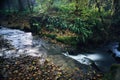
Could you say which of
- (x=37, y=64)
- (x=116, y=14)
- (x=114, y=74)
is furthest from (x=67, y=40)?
(x=116, y=14)

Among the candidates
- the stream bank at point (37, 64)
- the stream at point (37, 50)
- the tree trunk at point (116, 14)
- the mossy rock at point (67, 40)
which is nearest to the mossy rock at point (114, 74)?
the stream bank at point (37, 64)

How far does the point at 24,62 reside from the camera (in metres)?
9.19

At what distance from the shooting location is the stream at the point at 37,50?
10477 mm

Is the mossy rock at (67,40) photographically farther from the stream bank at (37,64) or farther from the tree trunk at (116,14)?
the tree trunk at (116,14)

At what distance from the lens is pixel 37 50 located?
11.0 metres

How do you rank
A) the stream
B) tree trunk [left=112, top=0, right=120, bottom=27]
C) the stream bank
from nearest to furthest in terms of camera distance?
the stream bank
the stream
tree trunk [left=112, top=0, right=120, bottom=27]

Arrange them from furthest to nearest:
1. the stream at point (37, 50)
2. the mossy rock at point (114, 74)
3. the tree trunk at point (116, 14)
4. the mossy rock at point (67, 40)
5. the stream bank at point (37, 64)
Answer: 1. the tree trunk at point (116, 14)
2. the mossy rock at point (67, 40)
3. the stream at point (37, 50)
4. the stream bank at point (37, 64)
5. the mossy rock at point (114, 74)

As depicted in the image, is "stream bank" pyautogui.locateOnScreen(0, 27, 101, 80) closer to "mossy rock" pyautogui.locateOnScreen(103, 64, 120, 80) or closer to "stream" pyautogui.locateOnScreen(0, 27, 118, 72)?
"stream" pyautogui.locateOnScreen(0, 27, 118, 72)

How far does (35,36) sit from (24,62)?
5.74 meters

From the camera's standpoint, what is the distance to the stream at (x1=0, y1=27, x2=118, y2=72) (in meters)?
10.5

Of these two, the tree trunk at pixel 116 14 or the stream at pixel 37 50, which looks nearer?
the stream at pixel 37 50

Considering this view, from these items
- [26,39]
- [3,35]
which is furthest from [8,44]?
[3,35]

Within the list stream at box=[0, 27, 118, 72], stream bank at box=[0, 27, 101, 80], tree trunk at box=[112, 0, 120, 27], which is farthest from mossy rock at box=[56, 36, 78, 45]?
tree trunk at box=[112, 0, 120, 27]

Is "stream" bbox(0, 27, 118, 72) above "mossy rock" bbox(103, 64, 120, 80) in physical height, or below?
below
